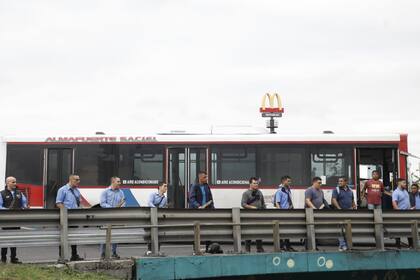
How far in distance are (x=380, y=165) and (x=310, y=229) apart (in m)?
6.57

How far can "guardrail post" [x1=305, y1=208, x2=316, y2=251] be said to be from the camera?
12.1 meters

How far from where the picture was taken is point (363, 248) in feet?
41.2

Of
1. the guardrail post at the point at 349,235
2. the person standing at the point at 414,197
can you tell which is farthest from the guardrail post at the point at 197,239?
the person standing at the point at 414,197

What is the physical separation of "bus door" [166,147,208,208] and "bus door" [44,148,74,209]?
3.01 m

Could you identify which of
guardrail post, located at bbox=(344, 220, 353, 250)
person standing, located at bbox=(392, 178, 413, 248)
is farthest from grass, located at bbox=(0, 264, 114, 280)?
person standing, located at bbox=(392, 178, 413, 248)

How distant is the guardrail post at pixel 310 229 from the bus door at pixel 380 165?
20.0ft

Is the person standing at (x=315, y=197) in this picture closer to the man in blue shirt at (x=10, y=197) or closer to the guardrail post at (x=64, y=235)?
the guardrail post at (x=64, y=235)

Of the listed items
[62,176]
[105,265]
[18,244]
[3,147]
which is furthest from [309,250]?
[3,147]

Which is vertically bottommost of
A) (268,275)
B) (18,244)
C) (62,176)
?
(268,275)

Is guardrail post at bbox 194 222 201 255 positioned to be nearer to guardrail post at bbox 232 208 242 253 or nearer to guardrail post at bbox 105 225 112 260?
guardrail post at bbox 232 208 242 253

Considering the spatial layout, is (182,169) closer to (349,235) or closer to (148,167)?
(148,167)

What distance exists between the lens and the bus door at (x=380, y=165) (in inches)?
698

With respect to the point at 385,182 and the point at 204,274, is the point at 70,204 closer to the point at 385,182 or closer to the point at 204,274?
the point at 204,274

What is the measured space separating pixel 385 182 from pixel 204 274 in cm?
864
